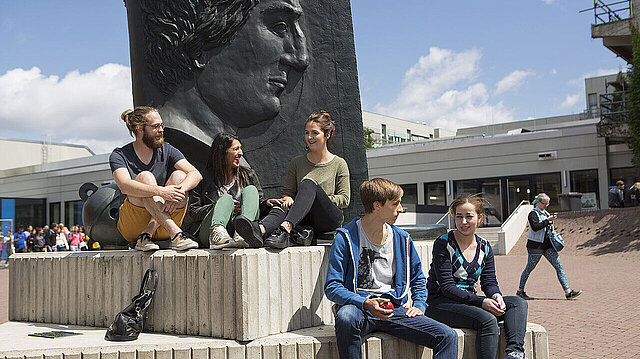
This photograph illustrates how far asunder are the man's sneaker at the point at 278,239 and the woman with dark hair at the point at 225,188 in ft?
1.21

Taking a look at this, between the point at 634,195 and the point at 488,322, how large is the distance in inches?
791

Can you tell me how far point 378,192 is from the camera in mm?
4020

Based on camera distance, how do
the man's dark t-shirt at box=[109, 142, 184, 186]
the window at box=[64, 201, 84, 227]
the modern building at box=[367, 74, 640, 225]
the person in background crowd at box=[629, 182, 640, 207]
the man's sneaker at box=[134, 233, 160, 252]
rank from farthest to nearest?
the window at box=[64, 201, 84, 227] → the modern building at box=[367, 74, 640, 225] → the person in background crowd at box=[629, 182, 640, 207] → the man's dark t-shirt at box=[109, 142, 184, 186] → the man's sneaker at box=[134, 233, 160, 252]

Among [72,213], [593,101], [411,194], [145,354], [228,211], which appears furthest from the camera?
[593,101]

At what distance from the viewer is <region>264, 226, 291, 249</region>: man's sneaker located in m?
4.16

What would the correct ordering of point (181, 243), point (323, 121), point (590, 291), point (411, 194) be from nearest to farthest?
point (181, 243)
point (323, 121)
point (590, 291)
point (411, 194)

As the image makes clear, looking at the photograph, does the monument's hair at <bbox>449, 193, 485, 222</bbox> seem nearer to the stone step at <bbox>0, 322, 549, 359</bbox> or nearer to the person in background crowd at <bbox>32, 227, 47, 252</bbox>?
the stone step at <bbox>0, 322, 549, 359</bbox>

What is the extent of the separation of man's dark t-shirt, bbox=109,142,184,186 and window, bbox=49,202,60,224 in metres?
32.7

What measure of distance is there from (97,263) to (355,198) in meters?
2.61

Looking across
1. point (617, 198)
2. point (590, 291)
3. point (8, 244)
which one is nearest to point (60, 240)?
point (8, 244)

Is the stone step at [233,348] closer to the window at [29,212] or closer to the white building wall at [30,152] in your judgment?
the window at [29,212]

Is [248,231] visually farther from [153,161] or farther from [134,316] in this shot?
[153,161]

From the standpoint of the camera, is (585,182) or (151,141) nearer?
(151,141)

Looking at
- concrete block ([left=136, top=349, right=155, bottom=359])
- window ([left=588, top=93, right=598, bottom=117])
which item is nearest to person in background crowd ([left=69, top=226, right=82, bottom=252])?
concrete block ([left=136, top=349, right=155, bottom=359])
